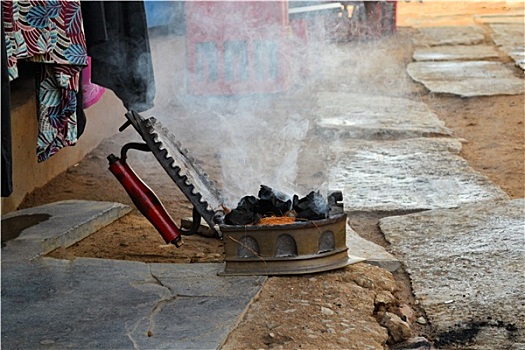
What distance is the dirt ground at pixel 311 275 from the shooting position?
2.79 m

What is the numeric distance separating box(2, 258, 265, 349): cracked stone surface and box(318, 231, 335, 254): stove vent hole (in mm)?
272

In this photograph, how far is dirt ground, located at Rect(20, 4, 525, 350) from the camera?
2.79m

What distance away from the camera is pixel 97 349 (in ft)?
8.54

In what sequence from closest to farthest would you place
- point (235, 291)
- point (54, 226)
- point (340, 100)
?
point (235, 291)
point (54, 226)
point (340, 100)

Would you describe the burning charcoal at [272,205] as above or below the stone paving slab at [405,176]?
above

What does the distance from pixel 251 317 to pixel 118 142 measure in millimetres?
3548

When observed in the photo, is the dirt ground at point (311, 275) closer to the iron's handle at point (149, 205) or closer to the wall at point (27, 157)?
the wall at point (27, 157)

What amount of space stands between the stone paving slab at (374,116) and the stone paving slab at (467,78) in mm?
622

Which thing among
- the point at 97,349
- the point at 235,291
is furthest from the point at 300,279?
the point at 97,349

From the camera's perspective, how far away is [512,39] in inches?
427

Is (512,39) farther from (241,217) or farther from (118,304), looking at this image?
(118,304)

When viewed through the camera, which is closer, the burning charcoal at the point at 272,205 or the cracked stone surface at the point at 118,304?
the cracked stone surface at the point at 118,304

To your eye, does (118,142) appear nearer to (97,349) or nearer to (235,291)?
(235,291)

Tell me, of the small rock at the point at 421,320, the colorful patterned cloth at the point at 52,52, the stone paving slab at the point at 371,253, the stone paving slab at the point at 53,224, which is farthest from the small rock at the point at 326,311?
the colorful patterned cloth at the point at 52,52
